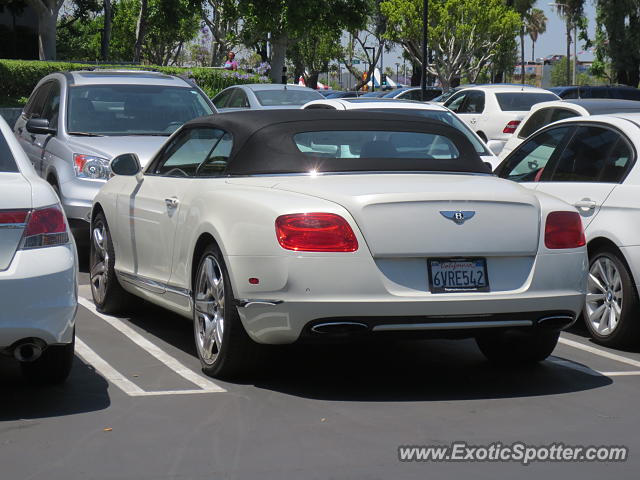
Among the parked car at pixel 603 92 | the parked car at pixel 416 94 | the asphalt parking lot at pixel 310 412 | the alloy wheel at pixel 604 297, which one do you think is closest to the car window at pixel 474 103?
the parked car at pixel 603 92

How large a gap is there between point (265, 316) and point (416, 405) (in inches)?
35.1

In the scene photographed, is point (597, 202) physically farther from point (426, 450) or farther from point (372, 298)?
point (426, 450)

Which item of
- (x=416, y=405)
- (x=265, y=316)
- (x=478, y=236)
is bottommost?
(x=416, y=405)

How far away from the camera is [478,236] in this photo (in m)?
6.20

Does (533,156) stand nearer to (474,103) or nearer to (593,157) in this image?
(593,157)

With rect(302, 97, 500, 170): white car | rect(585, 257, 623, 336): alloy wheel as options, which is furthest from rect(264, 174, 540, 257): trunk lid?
rect(302, 97, 500, 170): white car

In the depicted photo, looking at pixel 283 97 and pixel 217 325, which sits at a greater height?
pixel 283 97

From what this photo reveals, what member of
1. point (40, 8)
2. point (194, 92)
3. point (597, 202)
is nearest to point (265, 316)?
point (597, 202)

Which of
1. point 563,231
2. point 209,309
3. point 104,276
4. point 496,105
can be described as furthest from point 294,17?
point 563,231

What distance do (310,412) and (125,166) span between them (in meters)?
2.84

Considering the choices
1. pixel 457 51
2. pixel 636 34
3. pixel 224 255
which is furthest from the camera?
pixel 457 51

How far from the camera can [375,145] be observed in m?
7.23

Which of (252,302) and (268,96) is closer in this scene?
(252,302)

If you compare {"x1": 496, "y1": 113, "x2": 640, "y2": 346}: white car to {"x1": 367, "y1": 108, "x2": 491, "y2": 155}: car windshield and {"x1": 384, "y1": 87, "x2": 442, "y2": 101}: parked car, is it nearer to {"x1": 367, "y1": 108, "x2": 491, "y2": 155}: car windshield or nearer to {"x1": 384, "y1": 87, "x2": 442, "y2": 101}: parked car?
{"x1": 367, "y1": 108, "x2": 491, "y2": 155}: car windshield
